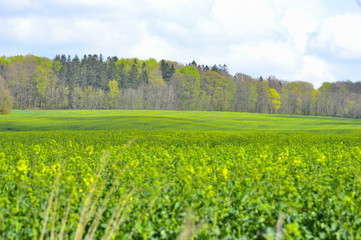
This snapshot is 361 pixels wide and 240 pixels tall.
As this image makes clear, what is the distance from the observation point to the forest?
77812 millimetres

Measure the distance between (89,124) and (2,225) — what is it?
3238 centimetres

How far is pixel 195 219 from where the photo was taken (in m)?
4.68

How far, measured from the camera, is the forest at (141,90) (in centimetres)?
7781

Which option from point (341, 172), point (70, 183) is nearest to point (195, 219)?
point (70, 183)

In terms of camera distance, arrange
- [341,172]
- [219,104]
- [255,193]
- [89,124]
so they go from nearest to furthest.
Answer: [255,193] → [341,172] → [89,124] → [219,104]

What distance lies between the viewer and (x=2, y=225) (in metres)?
4.59

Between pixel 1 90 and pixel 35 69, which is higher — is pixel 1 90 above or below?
below

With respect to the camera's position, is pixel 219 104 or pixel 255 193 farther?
pixel 219 104

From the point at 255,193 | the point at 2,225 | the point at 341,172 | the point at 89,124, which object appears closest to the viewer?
the point at 2,225

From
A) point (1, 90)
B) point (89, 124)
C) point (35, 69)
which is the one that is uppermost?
point (35, 69)

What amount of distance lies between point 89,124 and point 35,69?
50270mm

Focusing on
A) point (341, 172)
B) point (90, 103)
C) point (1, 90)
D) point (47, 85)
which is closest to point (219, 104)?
point (90, 103)

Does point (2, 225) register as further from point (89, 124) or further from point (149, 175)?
point (89, 124)

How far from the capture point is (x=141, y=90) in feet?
281
